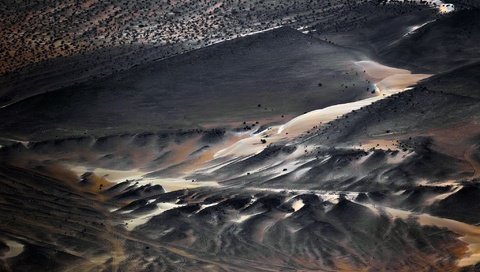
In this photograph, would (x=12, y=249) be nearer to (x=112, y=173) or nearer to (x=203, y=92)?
(x=112, y=173)

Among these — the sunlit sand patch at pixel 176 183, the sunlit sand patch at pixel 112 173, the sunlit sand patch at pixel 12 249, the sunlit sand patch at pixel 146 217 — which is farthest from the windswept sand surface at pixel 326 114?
the sunlit sand patch at pixel 12 249

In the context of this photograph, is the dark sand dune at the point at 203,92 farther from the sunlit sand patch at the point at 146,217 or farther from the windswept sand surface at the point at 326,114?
the sunlit sand patch at the point at 146,217

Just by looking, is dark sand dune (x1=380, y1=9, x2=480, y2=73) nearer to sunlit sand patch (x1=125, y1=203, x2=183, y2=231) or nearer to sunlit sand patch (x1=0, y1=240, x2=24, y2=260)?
sunlit sand patch (x1=125, y1=203, x2=183, y2=231)

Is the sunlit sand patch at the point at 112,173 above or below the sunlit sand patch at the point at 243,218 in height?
above

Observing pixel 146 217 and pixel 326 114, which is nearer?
pixel 146 217

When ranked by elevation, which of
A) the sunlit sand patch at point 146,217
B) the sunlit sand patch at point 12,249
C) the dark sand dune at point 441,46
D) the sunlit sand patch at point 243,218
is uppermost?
the dark sand dune at point 441,46

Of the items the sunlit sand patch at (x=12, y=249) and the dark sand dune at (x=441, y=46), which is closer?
the sunlit sand patch at (x=12, y=249)

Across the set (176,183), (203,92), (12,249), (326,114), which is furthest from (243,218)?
(203,92)

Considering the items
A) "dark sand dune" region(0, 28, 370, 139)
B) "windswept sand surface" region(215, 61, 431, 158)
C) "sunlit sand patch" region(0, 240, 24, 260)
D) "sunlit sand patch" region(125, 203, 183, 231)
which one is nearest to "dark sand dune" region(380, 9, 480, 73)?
"windswept sand surface" region(215, 61, 431, 158)

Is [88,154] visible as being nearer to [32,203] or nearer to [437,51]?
[32,203]

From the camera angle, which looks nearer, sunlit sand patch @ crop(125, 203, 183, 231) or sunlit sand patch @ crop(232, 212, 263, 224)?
sunlit sand patch @ crop(232, 212, 263, 224)

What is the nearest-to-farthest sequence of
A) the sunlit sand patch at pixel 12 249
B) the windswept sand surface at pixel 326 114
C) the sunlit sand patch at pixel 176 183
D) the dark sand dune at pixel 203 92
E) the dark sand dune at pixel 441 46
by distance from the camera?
the sunlit sand patch at pixel 12 249 < the sunlit sand patch at pixel 176 183 < the windswept sand surface at pixel 326 114 < the dark sand dune at pixel 203 92 < the dark sand dune at pixel 441 46

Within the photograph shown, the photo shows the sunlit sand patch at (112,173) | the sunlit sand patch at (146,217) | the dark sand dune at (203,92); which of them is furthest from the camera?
the dark sand dune at (203,92)

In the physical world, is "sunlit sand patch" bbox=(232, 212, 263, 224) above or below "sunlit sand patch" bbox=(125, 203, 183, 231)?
below
